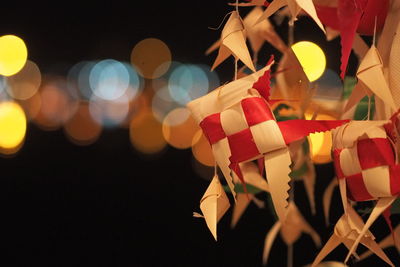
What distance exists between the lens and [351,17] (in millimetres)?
686

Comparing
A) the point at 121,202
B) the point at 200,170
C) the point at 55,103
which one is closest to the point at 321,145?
the point at 121,202

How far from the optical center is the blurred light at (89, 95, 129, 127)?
24.5 ft

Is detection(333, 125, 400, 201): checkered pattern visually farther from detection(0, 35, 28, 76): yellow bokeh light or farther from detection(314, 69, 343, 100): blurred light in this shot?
detection(0, 35, 28, 76): yellow bokeh light

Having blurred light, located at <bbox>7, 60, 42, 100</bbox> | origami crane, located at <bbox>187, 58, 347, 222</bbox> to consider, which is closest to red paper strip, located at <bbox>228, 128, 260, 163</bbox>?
origami crane, located at <bbox>187, 58, 347, 222</bbox>

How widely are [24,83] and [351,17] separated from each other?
23.9ft

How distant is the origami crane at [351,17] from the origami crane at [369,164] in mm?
69

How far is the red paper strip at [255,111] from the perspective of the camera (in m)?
0.63

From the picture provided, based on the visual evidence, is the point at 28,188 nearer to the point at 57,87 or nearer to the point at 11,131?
the point at 11,131

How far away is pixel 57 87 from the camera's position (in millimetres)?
8289

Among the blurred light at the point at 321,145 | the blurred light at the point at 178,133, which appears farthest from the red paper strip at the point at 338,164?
the blurred light at the point at 178,133

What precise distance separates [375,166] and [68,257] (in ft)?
4.87

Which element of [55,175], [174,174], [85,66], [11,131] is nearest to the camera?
[55,175]

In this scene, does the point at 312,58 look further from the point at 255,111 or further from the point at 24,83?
the point at 24,83

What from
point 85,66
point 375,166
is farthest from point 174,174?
point 85,66
